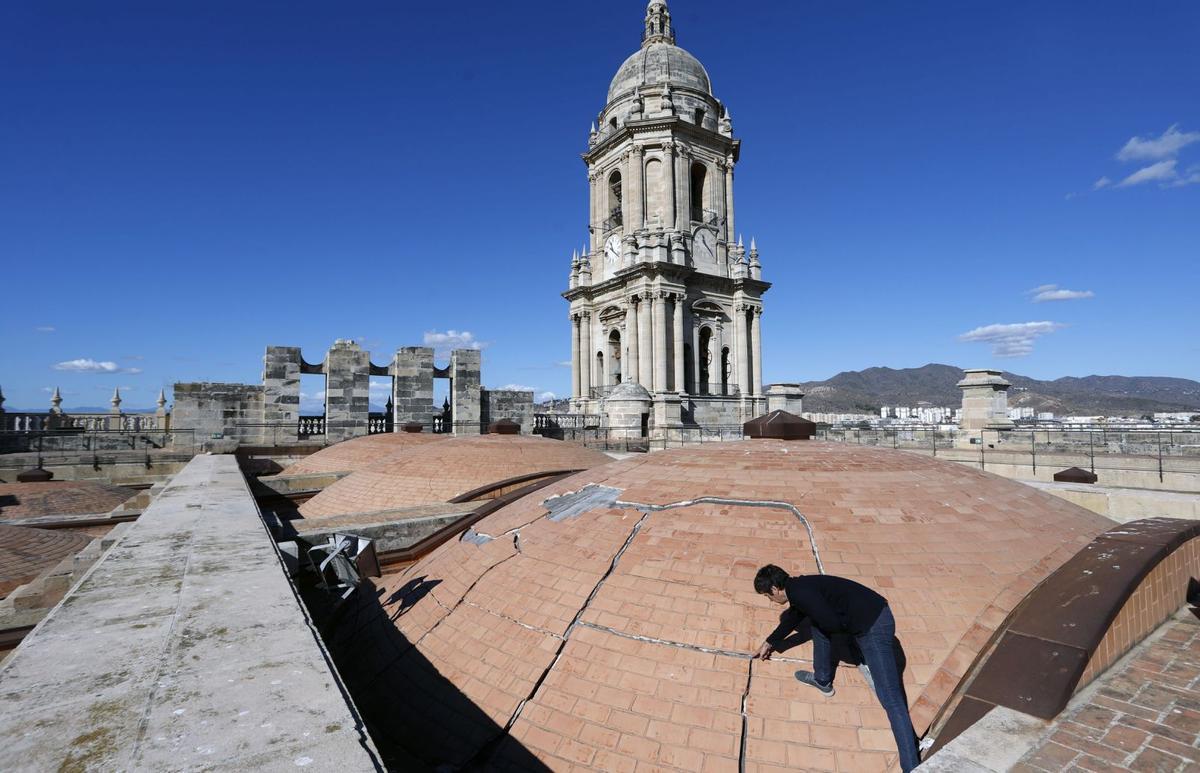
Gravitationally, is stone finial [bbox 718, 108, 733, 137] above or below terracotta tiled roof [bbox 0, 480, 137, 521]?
above

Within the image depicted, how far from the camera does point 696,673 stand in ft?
13.2

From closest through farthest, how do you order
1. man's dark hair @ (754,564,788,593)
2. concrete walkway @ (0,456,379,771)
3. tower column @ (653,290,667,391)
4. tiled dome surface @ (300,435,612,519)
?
1. concrete walkway @ (0,456,379,771)
2. man's dark hair @ (754,564,788,593)
3. tiled dome surface @ (300,435,612,519)
4. tower column @ (653,290,667,391)

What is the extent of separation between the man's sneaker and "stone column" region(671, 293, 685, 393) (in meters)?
29.4

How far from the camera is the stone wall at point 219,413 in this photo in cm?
1755

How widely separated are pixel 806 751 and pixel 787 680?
1.40 ft

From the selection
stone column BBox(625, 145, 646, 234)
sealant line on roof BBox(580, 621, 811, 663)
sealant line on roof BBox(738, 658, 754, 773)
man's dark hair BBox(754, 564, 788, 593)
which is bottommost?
sealant line on roof BBox(738, 658, 754, 773)

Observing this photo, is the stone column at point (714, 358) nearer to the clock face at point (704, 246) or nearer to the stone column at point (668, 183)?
the clock face at point (704, 246)

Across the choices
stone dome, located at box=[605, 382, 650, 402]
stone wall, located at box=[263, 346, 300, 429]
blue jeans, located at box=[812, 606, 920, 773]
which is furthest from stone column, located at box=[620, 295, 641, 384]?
blue jeans, located at box=[812, 606, 920, 773]

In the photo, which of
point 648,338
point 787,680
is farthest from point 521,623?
point 648,338

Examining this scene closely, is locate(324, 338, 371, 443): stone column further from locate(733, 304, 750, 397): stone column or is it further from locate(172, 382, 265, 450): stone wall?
locate(733, 304, 750, 397): stone column

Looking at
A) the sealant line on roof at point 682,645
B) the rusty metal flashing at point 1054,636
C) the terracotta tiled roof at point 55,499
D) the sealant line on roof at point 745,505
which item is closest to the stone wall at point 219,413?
the terracotta tiled roof at point 55,499

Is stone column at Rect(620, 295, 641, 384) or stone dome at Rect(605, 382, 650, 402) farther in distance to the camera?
stone column at Rect(620, 295, 641, 384)

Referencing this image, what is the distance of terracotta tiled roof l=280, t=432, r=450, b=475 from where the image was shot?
1541cm

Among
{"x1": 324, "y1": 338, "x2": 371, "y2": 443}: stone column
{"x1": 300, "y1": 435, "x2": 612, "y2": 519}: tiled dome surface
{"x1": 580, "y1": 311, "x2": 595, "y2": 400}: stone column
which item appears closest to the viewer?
{"x1": 300, "y1": 435, "x2": 612, "y2": 519}: tiled dome surface
